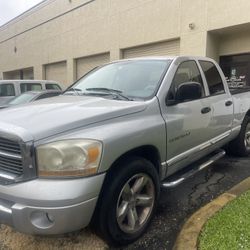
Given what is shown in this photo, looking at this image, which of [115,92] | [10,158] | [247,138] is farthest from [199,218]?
[247,138]

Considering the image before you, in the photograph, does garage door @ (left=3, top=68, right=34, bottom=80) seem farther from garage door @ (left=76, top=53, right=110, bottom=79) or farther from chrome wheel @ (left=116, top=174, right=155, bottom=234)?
chrome wheel @ (left=116, top=174, right=155, bottom=234)

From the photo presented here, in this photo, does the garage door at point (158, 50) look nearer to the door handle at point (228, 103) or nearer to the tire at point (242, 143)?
the tire at point (242, 143)

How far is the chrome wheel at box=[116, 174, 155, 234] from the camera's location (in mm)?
3242

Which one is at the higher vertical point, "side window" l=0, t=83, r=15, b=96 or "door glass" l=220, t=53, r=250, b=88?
"door glass" l=220, t=53, r=250, b=88

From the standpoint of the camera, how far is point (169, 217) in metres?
Result: 3.96

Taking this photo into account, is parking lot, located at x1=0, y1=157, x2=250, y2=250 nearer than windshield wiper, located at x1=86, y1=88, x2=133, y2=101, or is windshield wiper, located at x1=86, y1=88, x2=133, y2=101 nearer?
parking lot, located at x1=0, y1=157, x2=250, y2=250

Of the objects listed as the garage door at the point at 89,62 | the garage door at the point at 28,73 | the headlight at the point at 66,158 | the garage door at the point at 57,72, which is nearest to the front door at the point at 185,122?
the headlight at the point at 66,158

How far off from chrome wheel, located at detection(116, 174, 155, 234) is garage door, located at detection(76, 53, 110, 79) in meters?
16.4

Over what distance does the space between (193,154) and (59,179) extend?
2.10 meters

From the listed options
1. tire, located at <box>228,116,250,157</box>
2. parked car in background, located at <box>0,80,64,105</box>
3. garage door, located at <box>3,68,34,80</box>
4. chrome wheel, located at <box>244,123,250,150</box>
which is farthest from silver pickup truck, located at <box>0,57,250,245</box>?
garage door, located at <box>3,68,34,80</box>

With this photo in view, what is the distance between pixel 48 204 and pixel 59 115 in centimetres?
84

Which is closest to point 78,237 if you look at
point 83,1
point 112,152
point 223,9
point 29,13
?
point 112,152

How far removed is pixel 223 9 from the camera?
12.4 metres

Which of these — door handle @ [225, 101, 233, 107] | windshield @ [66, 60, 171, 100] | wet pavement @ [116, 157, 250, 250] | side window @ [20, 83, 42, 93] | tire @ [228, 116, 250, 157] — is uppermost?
windshield @ [66, 60, 171, 100]
